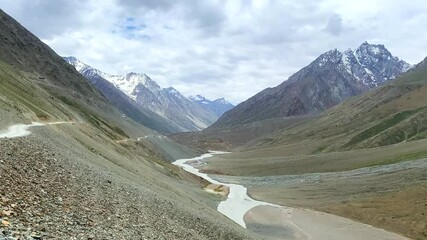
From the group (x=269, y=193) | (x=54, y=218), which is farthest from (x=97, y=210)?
(x=269, y=193)

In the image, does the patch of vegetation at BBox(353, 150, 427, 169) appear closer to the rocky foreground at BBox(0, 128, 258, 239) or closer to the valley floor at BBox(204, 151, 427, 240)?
the valley floor at BBox(204, 151, 427, 240)

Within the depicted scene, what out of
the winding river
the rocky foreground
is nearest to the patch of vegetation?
the winding river

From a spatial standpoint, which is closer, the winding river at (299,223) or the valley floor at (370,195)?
the winding river at (299,223)

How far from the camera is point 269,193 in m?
112

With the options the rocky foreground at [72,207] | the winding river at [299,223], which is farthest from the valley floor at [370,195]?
the rocky foreground at [72,207]

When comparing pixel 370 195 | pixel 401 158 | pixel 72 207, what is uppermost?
pixel 401 158

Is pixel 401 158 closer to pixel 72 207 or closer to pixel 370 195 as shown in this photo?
pixel 370 195

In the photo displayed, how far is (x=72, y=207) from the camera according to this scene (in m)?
26.8

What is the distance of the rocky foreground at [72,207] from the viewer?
2070 centimetres

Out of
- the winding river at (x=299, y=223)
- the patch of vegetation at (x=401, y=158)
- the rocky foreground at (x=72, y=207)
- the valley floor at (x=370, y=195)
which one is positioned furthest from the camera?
the patch of vegetation at (x=401, y=158)

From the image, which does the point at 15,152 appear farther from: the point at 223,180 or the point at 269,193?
the point at 223,180

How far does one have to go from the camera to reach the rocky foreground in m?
20.7

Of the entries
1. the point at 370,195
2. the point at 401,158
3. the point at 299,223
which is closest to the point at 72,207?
the point at 299,223

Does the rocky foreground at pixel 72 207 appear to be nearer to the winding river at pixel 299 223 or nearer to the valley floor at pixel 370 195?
the winding river at pixel 299 223
